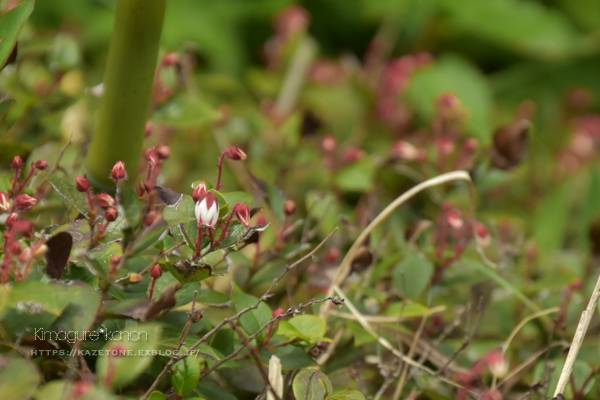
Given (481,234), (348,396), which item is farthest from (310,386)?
(481,234)

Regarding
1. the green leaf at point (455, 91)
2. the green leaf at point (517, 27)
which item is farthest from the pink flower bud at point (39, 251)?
the green leaf at point (517, 27)

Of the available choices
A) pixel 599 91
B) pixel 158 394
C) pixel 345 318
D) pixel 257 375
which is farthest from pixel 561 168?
pixel 158 394

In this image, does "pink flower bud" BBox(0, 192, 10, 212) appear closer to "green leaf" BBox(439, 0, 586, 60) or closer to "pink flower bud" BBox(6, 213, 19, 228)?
"pink flower bud" BBox(6, 213, 19, 228)

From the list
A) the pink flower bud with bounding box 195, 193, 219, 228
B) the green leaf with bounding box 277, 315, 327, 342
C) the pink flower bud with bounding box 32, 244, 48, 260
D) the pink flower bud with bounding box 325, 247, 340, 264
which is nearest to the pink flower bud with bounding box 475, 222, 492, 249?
the pink flower bud with bounding box 325, 247, 340, 264

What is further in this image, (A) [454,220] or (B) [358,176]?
(B) [358,176]

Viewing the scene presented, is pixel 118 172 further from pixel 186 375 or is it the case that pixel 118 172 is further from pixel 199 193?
pixel 186 375

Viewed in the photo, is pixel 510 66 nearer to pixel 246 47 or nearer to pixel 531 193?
pixel 531 193
